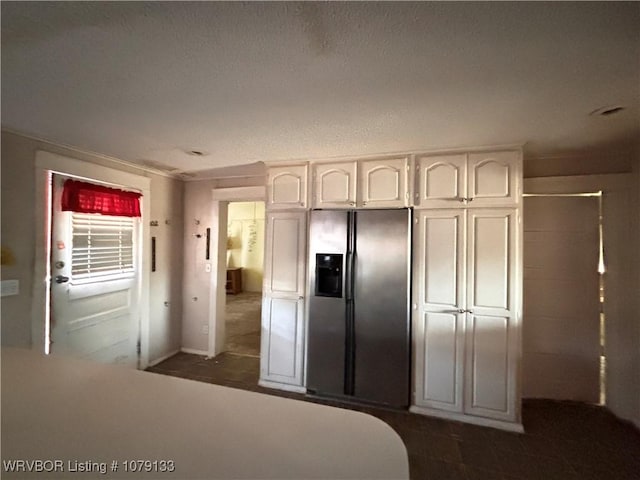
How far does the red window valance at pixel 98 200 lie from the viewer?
2.65m

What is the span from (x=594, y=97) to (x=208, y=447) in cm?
234

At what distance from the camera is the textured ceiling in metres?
1.11

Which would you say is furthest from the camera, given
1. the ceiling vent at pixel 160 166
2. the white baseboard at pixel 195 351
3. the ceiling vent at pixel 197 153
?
the white baseboard at pixel 195 351

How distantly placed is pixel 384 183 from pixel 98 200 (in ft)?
8.66

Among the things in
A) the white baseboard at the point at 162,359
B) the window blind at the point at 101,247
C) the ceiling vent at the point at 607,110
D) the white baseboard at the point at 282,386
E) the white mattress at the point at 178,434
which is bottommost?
the white baseboard at the point at 282,386

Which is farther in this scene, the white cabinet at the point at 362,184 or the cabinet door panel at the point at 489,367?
the white cabinet at the point at 362,184

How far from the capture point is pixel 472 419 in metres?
2.52

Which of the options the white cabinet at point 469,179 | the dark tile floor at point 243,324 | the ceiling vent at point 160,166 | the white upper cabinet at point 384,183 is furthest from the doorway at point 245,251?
the white cabinet at point 469,179

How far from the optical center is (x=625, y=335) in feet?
8.45

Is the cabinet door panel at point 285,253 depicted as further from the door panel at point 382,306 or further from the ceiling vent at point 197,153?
the ceiling vent at point 197,153

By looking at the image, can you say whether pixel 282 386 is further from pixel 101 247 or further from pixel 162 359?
pixel 101 247

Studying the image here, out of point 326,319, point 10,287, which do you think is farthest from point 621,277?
point 10,287

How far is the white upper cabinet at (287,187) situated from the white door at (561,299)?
2144 millimetres

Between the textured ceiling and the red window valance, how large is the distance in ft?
1.53
